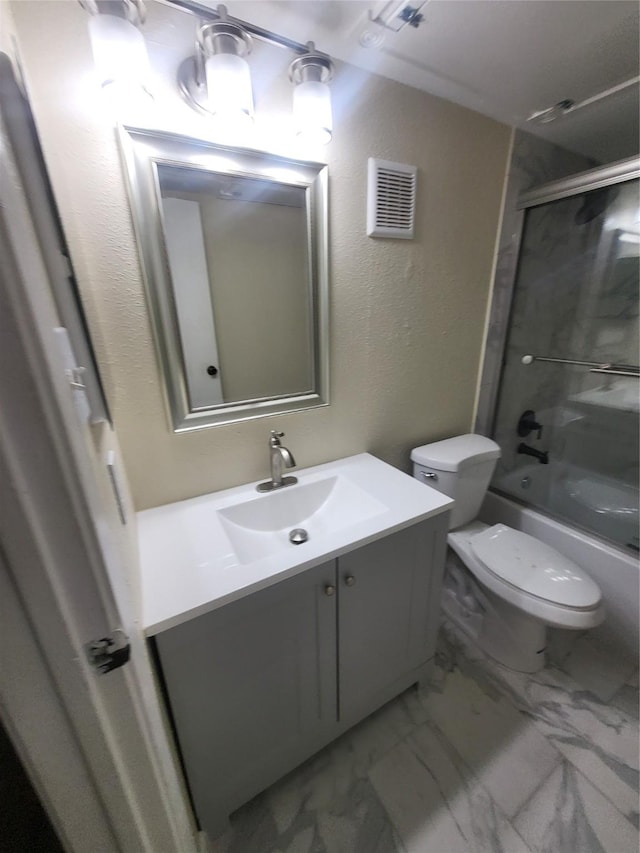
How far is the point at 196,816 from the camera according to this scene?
2.88 feet

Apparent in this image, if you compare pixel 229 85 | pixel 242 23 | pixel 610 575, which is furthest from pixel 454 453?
pixel 242 23

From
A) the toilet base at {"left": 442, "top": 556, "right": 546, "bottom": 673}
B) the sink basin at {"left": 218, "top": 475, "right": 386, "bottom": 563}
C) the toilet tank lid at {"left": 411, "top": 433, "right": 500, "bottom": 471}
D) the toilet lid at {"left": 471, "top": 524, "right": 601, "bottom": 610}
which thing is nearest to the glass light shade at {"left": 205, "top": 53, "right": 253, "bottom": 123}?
the sink basin at {"left": 218, "top": 475, "right": 386, "bottom": 563}

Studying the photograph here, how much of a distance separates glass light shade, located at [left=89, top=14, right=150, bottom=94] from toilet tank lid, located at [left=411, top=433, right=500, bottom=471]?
138 centimetres

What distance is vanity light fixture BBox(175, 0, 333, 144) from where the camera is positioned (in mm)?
771

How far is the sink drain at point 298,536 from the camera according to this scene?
1.01 m

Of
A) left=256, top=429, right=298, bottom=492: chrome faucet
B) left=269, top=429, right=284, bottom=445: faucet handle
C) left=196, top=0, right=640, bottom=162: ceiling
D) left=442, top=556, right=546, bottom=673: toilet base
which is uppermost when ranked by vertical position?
left=196, top=0, right=640, bottom=162: ceiling

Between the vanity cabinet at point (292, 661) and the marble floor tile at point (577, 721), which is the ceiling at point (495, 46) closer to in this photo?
the vanity cabinet at point (292, 661)

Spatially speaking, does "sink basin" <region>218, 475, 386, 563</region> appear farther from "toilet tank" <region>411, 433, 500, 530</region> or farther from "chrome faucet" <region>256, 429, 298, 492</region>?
"toilet tank" <region>411, 433, 500, 530</region>

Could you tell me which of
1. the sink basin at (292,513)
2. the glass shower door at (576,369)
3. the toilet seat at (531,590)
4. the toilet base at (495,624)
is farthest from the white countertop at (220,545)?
the glass shower door at (576,369)

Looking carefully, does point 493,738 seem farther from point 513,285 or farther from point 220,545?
point 513,285

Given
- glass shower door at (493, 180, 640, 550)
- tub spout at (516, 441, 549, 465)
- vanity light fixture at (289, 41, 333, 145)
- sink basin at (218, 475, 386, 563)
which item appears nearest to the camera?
vanity light fixture at (289, 41, 333, 145)

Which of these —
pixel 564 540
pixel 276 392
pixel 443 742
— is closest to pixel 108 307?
pixel 276 392

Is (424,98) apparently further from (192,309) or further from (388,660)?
(388,660)

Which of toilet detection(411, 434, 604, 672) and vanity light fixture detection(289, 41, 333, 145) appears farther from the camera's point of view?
toilet detection(411, 434, 604, 672)
